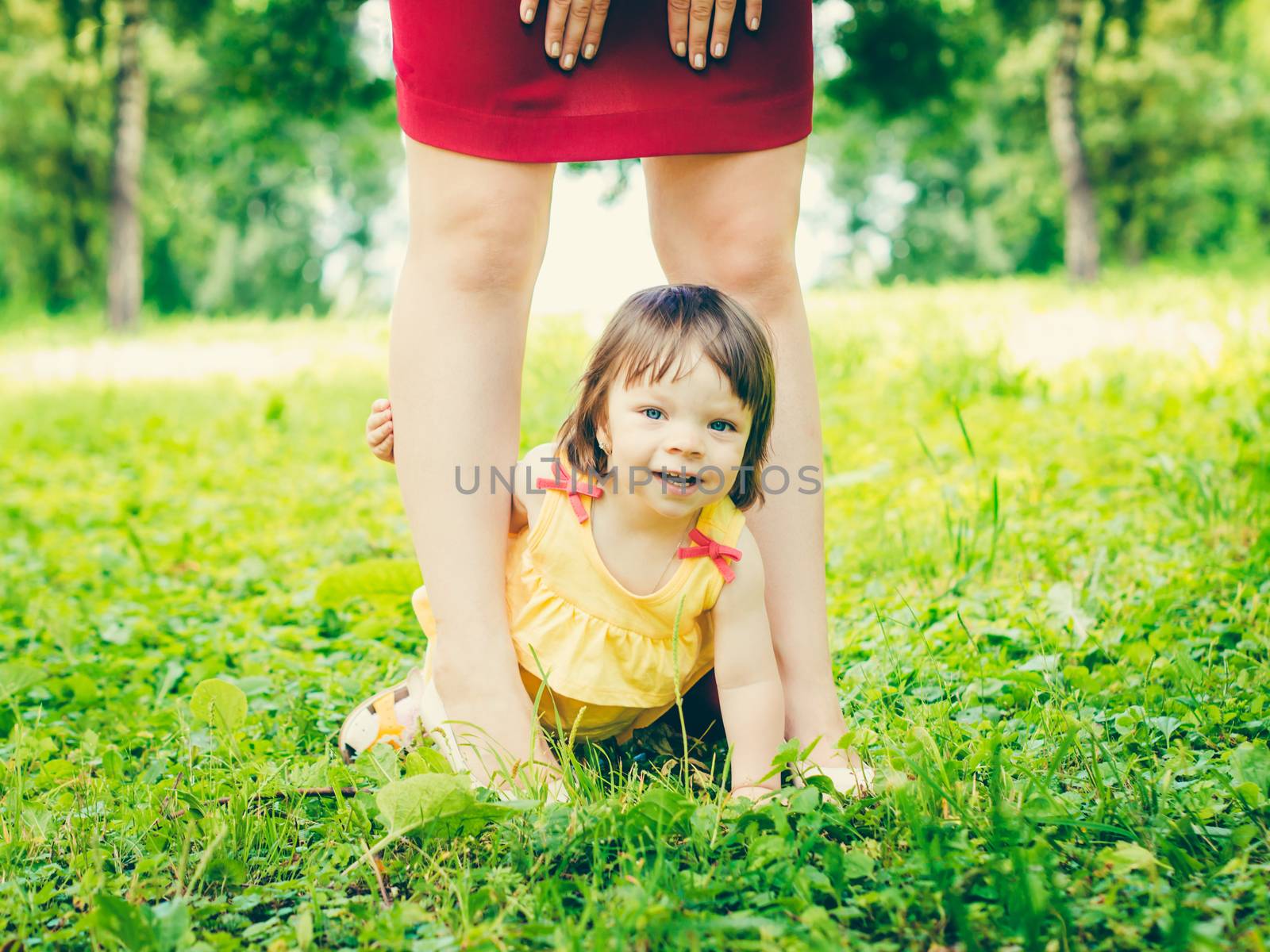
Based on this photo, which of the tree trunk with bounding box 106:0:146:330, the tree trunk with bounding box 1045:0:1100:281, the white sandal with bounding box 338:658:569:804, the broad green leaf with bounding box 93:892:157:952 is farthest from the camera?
the tree trunk with bounding box 1045:0:1100:281

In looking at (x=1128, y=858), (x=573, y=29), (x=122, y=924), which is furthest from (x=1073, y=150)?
(x=122, y=924)

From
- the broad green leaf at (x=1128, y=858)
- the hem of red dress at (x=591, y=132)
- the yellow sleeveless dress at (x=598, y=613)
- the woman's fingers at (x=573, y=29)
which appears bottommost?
the broad green leaf at (x=1128, y=858)

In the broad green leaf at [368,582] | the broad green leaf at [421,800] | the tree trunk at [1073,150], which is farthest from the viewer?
the tree trunk at [1073,150]

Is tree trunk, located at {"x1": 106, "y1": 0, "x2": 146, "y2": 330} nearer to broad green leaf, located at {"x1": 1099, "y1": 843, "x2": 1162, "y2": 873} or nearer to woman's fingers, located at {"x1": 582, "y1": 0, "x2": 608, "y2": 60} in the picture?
woman's fingers, located at {"x1": 582, "y1": 0, "x2": 608, "y2": 60}

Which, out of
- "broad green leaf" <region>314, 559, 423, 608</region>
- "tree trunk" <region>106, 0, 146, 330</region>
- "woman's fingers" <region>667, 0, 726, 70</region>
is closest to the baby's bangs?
"woman's fingers" <region>667, 0, 726, 70</region>

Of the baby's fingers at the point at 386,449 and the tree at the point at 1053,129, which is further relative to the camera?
the tree at the point at 1053,129

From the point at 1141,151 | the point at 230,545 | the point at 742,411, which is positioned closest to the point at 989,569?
the point at 742,411

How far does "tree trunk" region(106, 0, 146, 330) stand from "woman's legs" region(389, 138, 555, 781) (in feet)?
38.8

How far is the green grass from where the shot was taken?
1.19 metres

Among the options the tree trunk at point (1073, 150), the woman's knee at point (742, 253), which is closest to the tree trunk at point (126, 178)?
the tree trunk at point (1073, 150)

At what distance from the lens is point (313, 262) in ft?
72.9

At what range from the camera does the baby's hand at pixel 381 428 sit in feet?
5.78

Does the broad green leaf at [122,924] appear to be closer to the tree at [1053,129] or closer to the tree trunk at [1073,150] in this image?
the tree at [1053,129]

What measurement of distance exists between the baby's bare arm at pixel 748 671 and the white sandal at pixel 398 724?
412 millimetres
